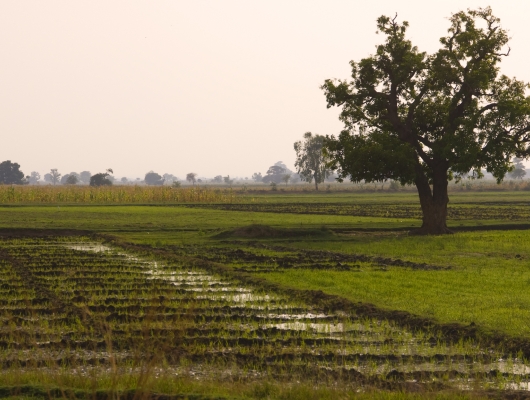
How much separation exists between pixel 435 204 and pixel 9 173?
160174 mm

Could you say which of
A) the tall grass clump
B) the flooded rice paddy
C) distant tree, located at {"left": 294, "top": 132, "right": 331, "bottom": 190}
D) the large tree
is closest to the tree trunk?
the large tree

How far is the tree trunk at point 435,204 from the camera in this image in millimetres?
37647

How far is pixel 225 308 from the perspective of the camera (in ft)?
53.4

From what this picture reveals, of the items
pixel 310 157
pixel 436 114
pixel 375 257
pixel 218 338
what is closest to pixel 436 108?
pixel 436 114

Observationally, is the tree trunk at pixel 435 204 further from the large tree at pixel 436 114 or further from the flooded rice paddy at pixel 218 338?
the flooded rice paddy at pixel 218 338

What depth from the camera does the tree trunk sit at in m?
37.6

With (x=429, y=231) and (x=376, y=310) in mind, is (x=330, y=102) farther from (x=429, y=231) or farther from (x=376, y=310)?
(x=376, y=310)

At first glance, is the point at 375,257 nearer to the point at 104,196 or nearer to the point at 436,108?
the point at 436,108

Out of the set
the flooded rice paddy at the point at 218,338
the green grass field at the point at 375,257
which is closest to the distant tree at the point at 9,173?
the green grass field at the point at 375,257

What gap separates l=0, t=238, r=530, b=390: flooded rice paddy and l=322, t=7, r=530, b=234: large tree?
1941 centimetres

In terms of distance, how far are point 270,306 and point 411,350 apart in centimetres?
476

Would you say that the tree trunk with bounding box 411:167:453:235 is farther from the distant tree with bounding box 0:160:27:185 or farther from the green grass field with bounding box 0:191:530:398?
the distant tree with bounding box 0:160:27:185

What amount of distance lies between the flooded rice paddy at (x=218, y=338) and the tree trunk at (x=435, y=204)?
64.8ft

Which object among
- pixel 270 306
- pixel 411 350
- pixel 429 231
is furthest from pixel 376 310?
pixel 429 231
